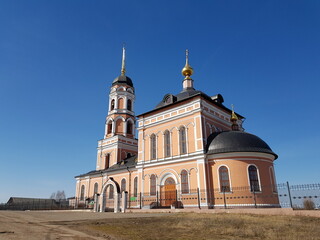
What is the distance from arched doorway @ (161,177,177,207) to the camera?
20672 millimetres

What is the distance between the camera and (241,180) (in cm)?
1792

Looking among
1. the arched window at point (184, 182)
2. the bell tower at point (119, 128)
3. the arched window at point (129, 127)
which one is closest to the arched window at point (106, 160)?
the bell tower at point (119, 128)

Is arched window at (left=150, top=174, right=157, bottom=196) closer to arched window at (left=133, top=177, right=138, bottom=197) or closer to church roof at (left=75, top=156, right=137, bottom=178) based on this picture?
arched window at (left=133, top=177, right=138, bottom=197)

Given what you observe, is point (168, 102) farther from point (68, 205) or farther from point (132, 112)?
point (68, 205)

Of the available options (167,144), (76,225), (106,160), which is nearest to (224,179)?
(167,144)

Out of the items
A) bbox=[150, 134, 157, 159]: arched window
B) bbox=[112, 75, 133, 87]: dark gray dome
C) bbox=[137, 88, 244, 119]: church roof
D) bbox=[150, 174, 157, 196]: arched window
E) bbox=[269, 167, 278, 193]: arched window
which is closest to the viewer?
bbox=[269, 167, 278, 193]: arched window

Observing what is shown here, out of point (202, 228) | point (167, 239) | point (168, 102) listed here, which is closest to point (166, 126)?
point (168, 102)

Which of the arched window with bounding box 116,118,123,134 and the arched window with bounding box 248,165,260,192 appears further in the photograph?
the arched window with bounding box 116,118,123,134

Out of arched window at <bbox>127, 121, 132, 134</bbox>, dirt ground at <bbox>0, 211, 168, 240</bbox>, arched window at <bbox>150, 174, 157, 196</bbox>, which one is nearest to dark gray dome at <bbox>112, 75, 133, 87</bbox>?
arched window at <bbox>127, 121, 132, 134</bbox>

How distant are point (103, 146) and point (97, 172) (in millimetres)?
4098

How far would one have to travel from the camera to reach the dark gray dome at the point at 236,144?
61.0 feet

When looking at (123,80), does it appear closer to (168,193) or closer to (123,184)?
(123,184)

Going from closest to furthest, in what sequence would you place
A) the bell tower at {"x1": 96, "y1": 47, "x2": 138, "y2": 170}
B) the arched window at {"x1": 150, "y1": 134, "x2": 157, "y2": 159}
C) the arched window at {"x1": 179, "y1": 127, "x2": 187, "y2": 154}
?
the arched window at {"x1": 179, "y1": 127, "x2": 187, "y2": 154}
the arched window at {"x1": 150, "y1": 134, "x2": 157, "y2": 159}
the bell tower at {"x1": 96, "y1": 47, "x2": 138, "y2": 170}

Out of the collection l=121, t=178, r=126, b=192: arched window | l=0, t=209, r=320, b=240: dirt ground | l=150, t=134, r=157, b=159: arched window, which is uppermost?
l=150, t=134, r=157, b=159: arched window
